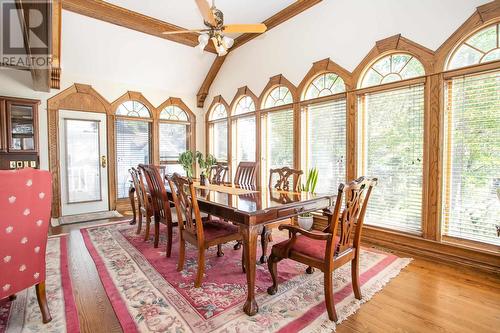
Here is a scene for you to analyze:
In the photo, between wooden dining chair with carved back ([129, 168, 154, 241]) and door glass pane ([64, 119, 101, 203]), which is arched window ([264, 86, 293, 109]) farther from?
door glass pane ([64, 119, 101, 203])

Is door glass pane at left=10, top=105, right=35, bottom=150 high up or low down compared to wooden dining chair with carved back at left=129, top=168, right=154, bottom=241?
up

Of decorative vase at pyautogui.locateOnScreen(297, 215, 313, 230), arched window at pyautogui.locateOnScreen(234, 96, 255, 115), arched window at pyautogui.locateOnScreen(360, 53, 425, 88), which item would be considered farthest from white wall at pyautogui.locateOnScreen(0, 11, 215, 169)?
decorative vase at pyautogui.locateOnScreen(297, 215, 313, 230)

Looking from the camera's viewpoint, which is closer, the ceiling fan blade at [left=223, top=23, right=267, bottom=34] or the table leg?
the table leg

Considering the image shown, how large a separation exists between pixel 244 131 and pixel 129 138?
2.53 metres

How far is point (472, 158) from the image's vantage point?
265 cm

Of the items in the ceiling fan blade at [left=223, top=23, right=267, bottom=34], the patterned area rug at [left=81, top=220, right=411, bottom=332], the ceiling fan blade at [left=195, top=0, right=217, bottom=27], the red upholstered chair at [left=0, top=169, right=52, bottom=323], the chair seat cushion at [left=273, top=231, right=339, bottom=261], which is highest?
the ceiling fan blade at [left=195, top=0, right=217, bottom=27]

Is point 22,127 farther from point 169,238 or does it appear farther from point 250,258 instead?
point 250,258

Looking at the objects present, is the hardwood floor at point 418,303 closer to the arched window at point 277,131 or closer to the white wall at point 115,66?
the arched window at point 277,131

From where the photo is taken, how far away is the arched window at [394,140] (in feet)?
9.95

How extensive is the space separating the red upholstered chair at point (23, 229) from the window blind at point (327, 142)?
11.1 feet

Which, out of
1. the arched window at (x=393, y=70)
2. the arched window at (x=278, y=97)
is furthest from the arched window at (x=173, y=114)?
the arched window at (x=393, y=70)

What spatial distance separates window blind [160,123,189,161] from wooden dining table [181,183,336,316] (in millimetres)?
3923

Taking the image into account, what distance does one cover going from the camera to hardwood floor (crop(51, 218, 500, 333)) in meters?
1.75

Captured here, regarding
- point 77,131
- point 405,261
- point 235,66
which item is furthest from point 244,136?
point 405,261
